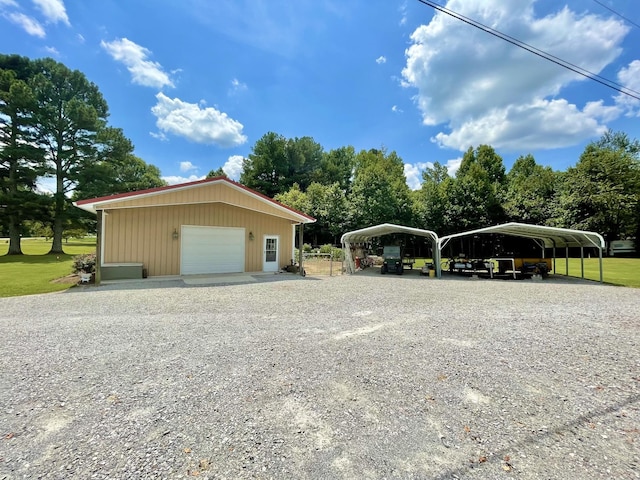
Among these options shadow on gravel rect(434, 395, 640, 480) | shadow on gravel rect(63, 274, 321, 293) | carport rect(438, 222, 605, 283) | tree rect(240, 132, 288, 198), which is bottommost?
shadow on gravel rect(434, 395, 640, 480)

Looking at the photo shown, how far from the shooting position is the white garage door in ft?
37.7

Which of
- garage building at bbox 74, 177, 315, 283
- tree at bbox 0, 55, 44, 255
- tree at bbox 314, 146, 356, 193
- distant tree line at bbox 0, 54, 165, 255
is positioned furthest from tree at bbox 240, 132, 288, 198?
garage building at bbox 74, 177, 315, 283

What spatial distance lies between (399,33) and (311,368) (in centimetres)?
893

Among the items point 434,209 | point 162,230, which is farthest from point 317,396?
point 434,209

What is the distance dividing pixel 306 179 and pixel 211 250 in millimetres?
27442

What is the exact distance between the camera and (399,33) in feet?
→ 26.8

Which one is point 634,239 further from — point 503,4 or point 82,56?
point 82,56

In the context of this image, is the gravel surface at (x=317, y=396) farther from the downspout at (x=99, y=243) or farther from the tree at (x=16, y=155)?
the tree at (x=16, y=155)

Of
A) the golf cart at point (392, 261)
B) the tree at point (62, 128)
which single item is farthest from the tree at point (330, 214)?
the tree at point (62, 128)

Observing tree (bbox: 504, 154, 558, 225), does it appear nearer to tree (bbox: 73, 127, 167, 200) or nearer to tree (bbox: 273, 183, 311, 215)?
tree (bbox: 273, 183, 311, 215)

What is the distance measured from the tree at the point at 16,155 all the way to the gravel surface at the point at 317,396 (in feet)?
62.2

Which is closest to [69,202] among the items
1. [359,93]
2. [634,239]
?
[359,93]

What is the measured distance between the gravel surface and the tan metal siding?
459 cm

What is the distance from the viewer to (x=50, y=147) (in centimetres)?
2072
